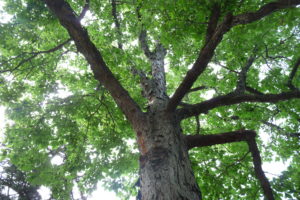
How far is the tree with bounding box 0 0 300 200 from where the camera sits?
273cm

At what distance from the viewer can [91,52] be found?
3270mm

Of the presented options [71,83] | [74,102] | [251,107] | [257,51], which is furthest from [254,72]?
[71,83]

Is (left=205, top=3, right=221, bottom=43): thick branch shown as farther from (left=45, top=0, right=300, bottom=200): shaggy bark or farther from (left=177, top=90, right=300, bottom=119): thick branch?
Answer: (left=177, top=90, right=300, bottom=119): thick branch

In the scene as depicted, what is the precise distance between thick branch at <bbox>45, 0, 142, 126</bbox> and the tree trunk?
13.4 inches

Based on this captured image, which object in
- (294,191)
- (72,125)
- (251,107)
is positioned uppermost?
(251,107)

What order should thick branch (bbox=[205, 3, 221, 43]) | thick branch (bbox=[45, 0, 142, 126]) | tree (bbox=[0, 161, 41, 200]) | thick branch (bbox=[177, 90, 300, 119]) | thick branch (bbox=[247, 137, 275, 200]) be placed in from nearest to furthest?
thick branch (bbox=[205, 3, 221, 43]) < thick branch (bbox=[247, 137, 275, 200]) < thick branch (bbox=[45, 0, 142, 126]) < thick branch (bbox=[177, 90, 300, 119]) < tree (bbox=[0, 161, 41, 200])

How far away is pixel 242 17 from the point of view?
2.38 meters

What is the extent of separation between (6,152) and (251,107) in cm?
608

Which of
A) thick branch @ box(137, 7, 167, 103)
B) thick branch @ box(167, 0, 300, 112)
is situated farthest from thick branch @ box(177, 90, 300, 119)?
thick branch @ box(137, 7, 167, 103)

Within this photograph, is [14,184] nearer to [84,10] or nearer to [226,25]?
[84,10]

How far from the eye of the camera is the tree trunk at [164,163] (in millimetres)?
2139

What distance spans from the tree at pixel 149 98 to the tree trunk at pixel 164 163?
15mm

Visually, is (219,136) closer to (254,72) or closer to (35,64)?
(254,72)

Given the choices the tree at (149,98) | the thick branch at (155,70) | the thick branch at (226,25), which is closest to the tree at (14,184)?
the tree at (149,98)
